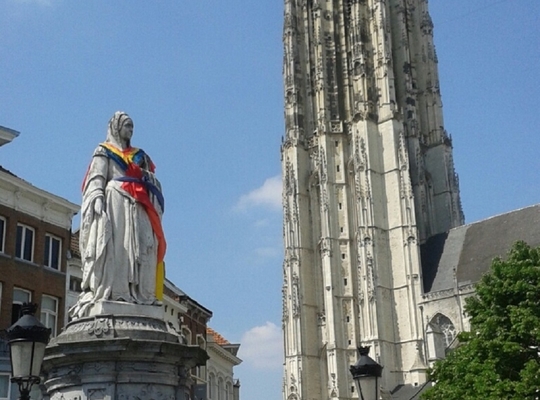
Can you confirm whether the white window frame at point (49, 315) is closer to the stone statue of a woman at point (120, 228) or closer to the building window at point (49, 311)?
the building window at point (49, 311)

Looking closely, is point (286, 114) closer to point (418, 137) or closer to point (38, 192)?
point (418, 137)

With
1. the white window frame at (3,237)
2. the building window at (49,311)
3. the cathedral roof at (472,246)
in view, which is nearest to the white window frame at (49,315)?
the building window at (49,311)

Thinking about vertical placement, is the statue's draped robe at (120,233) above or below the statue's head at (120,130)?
below

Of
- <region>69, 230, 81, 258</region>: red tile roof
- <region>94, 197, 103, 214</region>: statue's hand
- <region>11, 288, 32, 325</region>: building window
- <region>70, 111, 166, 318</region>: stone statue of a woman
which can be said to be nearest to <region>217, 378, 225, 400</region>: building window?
<region>69, 230, 81, 258</region>: red tile roof

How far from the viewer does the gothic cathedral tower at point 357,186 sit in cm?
5947

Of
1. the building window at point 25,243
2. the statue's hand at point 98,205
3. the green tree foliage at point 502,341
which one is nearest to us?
the statue's hand at point 98,205

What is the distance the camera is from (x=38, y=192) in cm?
2611

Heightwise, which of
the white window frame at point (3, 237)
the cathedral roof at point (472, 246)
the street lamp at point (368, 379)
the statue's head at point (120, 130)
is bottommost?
the street lamp at point (368, 379)

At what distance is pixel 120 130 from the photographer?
9.46 m

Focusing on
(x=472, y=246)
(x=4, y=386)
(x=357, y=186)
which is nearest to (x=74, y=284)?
(x=4, y=386)

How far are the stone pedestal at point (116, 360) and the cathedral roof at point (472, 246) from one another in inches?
2004

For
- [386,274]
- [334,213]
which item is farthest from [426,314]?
[334,213]

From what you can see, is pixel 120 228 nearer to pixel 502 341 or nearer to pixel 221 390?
pixel 502 341

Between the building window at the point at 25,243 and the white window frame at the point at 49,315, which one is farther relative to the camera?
the white window frame at the point at 49,315
